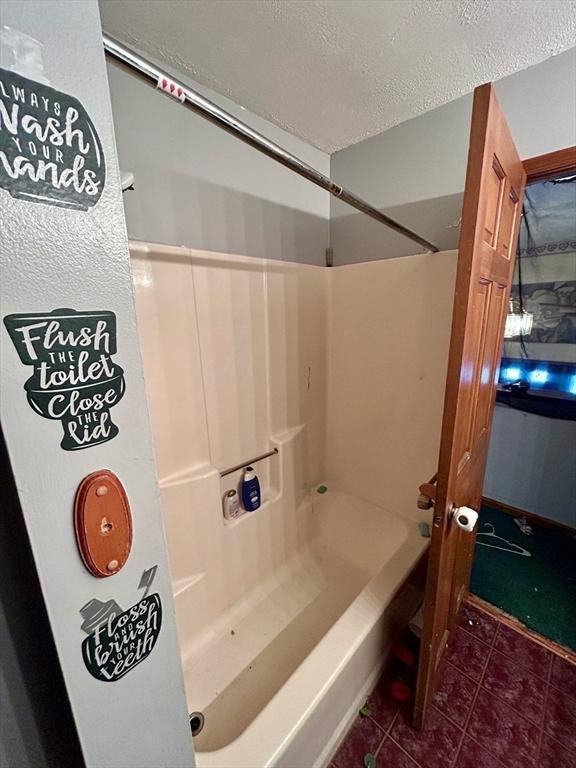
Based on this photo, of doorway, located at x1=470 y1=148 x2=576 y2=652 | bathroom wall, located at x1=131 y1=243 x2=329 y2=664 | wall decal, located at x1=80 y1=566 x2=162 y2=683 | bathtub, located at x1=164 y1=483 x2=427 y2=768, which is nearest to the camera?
wall decal, located at x1=80 y1=566 x2=162 y2=683

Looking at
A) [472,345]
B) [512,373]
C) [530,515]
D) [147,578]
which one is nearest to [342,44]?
[472,345]

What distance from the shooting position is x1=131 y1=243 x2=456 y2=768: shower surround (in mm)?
1037

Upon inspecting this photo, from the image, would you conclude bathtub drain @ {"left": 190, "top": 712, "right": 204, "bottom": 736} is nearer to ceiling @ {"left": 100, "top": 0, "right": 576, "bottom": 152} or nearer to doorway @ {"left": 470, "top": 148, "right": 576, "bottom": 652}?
doorway @ {"left": 470, "top": 148, "right": 576, "bottom": 652}

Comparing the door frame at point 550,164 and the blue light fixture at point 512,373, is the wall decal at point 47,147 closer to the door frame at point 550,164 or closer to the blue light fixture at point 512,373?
the door frame at point 550,164

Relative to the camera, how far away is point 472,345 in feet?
2.80

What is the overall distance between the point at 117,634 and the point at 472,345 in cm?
98

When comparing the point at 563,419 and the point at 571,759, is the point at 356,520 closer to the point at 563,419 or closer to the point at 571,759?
the point at 571,759

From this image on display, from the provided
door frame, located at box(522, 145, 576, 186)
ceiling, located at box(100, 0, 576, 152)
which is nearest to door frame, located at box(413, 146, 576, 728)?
door frame, located at box(522, 145, 576, 186)

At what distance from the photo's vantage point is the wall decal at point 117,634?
0.40m

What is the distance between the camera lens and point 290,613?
4.72ft

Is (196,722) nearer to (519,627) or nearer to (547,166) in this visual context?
(519,627)

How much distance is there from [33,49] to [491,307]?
45.8 inches

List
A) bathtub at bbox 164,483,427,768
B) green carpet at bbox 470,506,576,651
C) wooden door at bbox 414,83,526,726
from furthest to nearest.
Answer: green carpet at bbox 470,506,576,651 → bathtub at bbox 164,483,427,768 → wooden door at bbox 414,83,526,726

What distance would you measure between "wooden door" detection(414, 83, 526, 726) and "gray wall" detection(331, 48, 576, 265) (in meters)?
0.22
